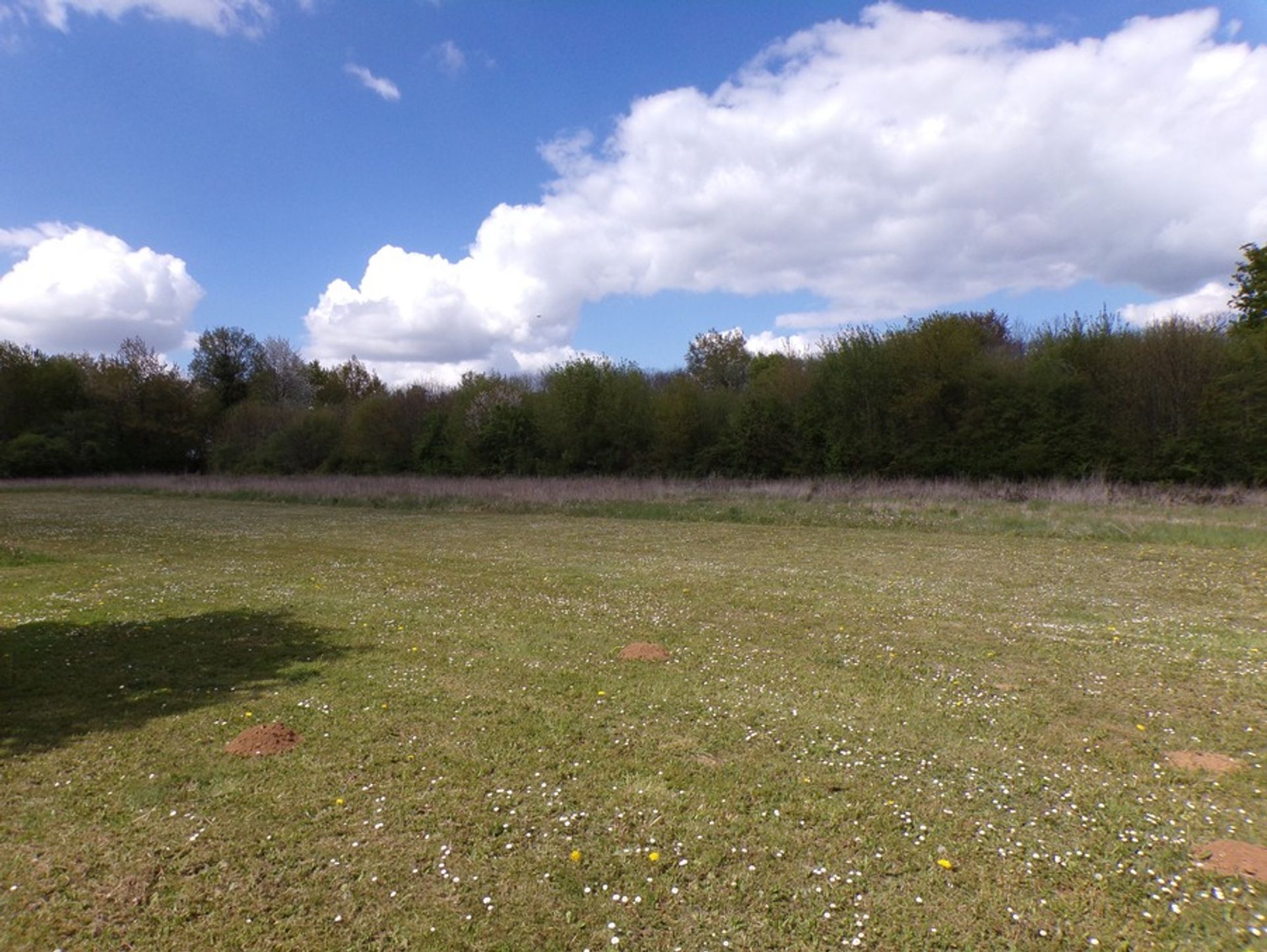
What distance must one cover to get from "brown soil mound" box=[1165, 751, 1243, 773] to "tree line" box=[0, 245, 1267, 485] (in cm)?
2789

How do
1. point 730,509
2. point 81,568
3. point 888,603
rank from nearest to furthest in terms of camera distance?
point 888,603 → point 81,568 → point 730,509

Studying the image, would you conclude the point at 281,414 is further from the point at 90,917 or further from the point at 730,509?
the point at 90,917

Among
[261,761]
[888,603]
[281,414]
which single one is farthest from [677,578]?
[281,414]

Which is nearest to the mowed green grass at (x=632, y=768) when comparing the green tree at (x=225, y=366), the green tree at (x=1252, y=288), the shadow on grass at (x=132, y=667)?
the shadow on grass at (x=132, y=667)

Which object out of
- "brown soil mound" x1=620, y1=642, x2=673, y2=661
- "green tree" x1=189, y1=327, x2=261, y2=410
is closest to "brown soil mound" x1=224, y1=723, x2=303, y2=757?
"brown soil mound" x1=620, y1=642, x2=673, y2=661

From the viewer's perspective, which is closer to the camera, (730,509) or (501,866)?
(501,866)

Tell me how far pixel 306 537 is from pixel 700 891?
20150 millimetres

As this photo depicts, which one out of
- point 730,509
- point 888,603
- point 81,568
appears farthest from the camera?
point 730,509

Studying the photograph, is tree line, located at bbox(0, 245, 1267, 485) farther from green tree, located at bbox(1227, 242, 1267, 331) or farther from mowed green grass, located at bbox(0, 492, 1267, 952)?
mowed green grass, located at bbox(0, 492, 1267, 952)

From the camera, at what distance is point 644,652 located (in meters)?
8.60

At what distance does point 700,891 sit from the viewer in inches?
158

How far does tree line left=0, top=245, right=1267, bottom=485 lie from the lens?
29469 millimetres

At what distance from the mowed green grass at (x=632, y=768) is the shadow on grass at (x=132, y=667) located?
6 centimetres

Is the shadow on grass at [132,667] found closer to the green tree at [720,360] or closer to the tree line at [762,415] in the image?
the tree line at [762,415]
